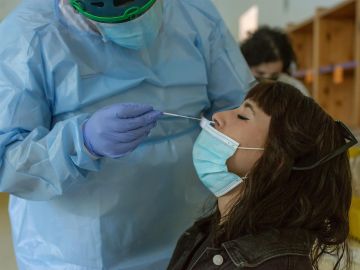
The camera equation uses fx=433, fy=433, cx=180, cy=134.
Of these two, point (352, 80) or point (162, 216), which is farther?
point (352, 80)

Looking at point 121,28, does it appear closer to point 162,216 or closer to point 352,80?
point 162,216

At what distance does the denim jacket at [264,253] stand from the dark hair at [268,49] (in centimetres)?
148

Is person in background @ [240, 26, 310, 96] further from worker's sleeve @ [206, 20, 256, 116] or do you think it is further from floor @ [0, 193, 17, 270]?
floor @ [0, 193, 17, 270]

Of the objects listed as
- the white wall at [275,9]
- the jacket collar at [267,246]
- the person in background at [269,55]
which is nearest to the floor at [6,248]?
the jacket collar at [267,246]

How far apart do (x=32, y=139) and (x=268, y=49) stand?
1646 mm

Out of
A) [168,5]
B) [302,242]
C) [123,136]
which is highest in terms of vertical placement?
[168,5]

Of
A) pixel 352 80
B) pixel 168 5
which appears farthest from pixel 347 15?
pixel 168 5

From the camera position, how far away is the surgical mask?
933 millimetres

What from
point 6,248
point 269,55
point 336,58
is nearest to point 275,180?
point 6,248

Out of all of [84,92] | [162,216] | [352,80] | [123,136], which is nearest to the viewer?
[123,136]

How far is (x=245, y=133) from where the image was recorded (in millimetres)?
957

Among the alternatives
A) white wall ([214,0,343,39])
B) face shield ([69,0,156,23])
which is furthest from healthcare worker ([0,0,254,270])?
white wall ([214,0,343,39])

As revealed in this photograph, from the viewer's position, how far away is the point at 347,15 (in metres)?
2.66

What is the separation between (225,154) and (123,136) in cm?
23
